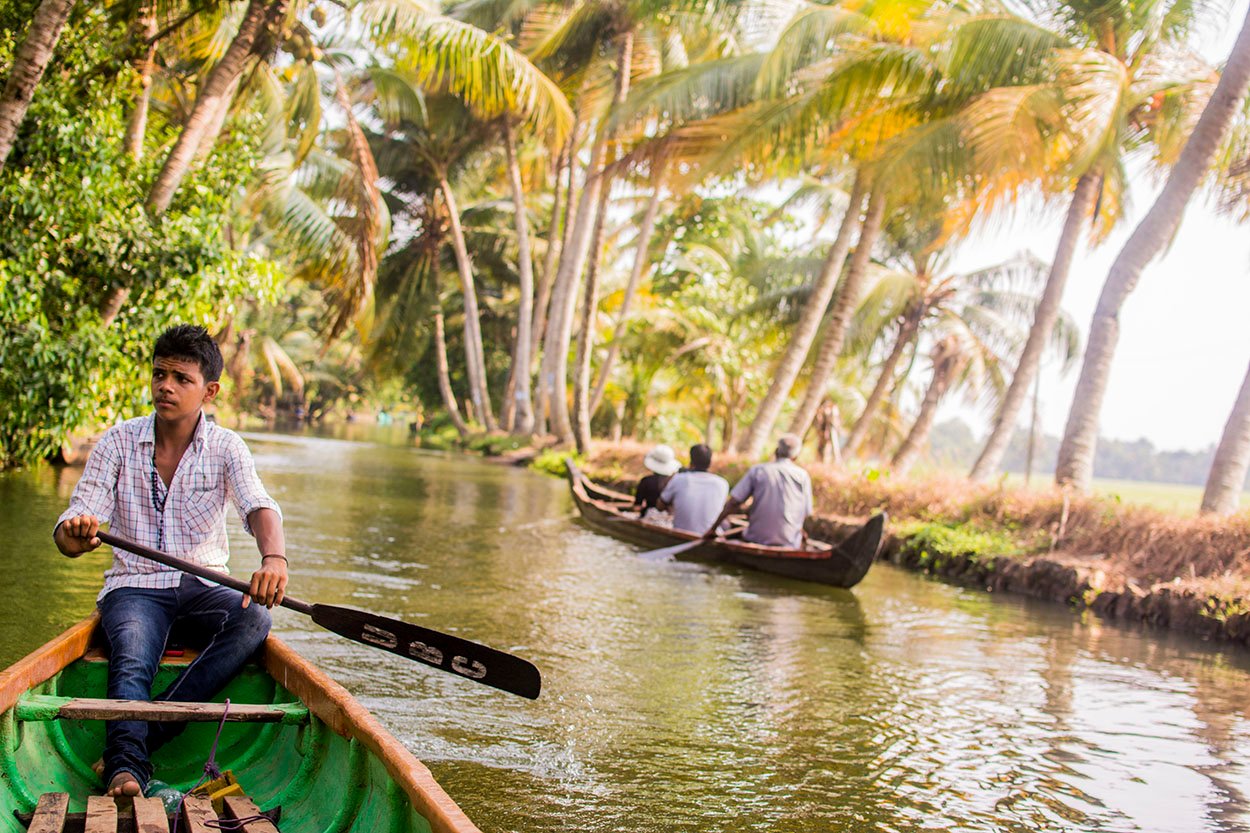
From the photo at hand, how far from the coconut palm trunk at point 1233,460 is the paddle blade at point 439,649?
9.76 metres

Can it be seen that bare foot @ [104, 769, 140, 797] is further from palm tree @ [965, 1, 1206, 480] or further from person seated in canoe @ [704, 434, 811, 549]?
palm tree @ [965, 1, 1206, 480]

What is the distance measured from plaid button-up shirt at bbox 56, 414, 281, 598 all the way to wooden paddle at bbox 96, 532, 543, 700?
0.50 feet

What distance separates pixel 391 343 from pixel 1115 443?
48.5 m

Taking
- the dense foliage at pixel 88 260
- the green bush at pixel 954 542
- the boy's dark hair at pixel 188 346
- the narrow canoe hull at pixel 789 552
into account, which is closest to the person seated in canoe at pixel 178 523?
the boy's dark hair at pixel 188 346

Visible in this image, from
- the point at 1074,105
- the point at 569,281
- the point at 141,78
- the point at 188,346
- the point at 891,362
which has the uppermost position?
the point at 1074,105

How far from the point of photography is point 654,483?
1377cm

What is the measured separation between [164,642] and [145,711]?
626mm

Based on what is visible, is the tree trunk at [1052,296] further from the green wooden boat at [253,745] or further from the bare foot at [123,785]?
the bare foot at [123,785]

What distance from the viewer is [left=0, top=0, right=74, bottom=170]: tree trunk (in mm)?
8391

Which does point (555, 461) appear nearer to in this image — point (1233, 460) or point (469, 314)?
point (469, 314)

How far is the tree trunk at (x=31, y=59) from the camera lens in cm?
839

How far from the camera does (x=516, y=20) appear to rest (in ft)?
82.4

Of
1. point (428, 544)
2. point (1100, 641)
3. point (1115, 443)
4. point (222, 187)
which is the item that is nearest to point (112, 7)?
point (222, 187)

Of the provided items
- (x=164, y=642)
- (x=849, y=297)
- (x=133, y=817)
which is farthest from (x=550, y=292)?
(x=133, y=817)
